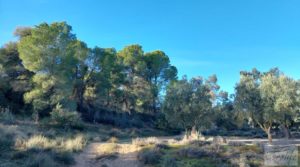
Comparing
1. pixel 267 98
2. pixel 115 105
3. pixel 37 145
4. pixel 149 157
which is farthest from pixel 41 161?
pixel 115 105

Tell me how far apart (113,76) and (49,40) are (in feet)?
44.7

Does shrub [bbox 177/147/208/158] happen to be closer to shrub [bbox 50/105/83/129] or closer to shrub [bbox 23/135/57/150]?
shrub [bbox 23/135/57/150]

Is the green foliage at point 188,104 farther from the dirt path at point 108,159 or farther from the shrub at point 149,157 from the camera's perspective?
the shrub at point 149,157

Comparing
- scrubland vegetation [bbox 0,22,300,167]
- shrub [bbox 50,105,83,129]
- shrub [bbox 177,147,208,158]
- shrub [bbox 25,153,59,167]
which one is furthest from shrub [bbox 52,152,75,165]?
shrub [bbox 50,105,83,129]

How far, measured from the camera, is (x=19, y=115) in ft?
104

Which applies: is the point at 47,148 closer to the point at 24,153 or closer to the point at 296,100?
the point at 24,153

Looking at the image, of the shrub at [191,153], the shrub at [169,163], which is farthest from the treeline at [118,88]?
the shrub at [169,163]

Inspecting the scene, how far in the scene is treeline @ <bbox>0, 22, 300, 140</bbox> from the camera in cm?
2256

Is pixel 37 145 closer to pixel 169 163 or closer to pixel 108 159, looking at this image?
pixel 108 159

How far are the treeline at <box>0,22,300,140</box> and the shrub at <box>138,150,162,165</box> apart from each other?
10.3 m

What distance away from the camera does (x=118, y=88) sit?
4409cm

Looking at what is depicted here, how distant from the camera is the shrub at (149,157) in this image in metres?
13.9

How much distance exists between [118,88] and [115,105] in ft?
9.47

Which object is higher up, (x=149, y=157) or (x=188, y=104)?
(x=188, y=104)
